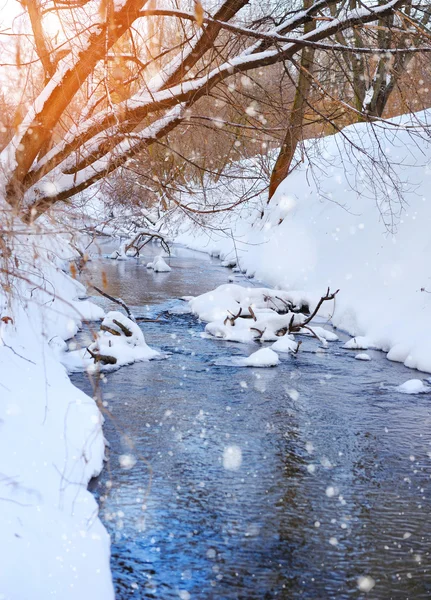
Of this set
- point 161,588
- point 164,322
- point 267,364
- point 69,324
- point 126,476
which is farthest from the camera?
point 164,322

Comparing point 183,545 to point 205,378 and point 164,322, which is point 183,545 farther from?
point 164,322

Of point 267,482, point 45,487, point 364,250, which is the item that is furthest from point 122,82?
point 364,250

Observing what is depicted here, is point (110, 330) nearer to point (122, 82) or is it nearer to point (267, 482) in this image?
point (267, 482)

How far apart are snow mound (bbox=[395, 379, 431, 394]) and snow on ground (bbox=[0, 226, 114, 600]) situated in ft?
→ 13.2

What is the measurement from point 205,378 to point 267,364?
1119 millimetres

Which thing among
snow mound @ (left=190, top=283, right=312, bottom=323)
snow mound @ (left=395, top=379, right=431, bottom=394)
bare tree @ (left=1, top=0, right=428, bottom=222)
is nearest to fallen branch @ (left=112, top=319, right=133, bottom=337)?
snow mound @ (left=190, top=283, right=312, bottom=323)

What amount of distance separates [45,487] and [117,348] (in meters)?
4.70

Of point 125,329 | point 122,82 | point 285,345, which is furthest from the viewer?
point 285,345

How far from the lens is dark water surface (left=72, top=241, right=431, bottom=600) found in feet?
13.3

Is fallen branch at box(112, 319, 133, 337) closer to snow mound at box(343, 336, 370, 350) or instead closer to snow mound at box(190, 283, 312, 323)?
snow mound at box(190, 283, 312, 323)

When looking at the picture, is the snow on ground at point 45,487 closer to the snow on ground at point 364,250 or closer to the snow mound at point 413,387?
the snow on ground at point 364,250

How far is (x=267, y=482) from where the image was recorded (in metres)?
5.33

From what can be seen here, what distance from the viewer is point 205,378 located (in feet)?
26.8

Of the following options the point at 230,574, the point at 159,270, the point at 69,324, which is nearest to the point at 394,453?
the point at 230,574
